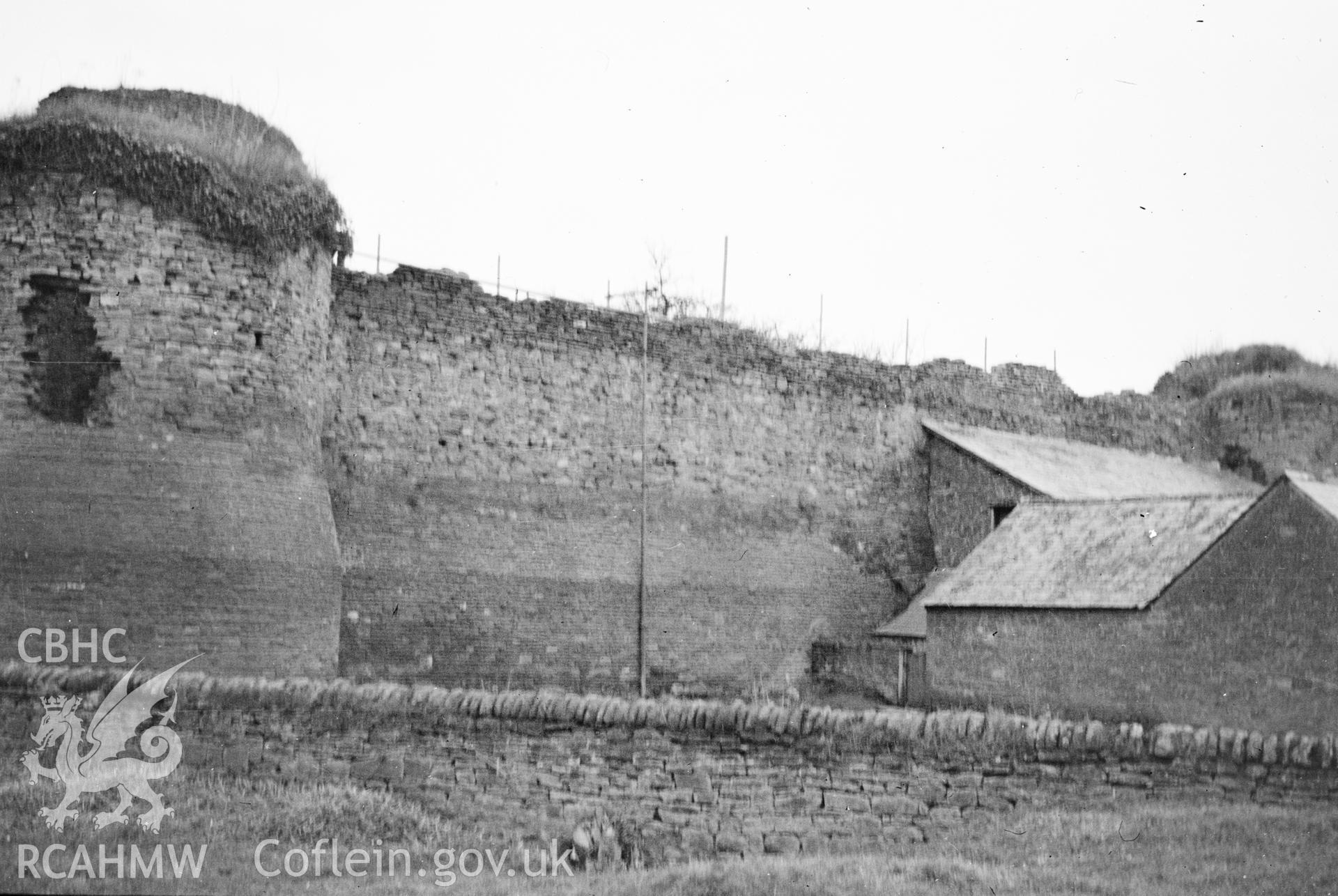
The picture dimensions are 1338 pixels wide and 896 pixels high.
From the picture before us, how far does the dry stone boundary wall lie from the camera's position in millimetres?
9281

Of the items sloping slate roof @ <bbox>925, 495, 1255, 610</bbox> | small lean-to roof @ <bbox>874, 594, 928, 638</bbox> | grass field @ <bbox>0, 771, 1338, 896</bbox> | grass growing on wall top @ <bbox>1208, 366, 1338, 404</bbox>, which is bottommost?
grass field @ <bbox>0, 771, 1338, 896</bbox>

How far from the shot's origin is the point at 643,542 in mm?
19984

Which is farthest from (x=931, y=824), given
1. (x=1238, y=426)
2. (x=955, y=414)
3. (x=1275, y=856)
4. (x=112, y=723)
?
(x=1238, y=426)

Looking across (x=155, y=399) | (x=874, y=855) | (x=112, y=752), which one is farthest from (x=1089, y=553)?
(x=112, y=752)

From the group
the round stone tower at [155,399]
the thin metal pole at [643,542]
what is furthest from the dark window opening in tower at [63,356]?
the thin metal pole at [643,542]

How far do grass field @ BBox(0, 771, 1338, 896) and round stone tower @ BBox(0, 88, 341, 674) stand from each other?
3.60 meters

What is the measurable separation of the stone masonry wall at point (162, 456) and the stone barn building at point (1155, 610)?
8.11 m

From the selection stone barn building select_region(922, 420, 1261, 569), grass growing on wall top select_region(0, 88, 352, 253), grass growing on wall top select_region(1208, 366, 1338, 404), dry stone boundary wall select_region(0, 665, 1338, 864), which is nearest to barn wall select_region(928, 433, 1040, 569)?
stone barn building select_region(922, 420, 1261, 569)

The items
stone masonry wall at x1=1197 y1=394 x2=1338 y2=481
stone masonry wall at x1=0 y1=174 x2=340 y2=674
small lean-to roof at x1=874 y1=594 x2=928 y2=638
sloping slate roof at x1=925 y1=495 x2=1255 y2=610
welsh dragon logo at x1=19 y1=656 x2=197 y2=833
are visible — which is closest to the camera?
welsh dragon logo at x1=19 y1=656 x2=197 y2=833

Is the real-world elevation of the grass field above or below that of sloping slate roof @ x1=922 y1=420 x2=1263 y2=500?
below

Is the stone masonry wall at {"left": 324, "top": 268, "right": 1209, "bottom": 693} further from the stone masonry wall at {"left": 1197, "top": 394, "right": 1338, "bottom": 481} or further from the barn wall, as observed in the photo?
the stone masonry wall at {"left": 1197, "top": 394, "right": 1338, "bottom": 481}

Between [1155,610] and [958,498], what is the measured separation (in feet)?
26.7

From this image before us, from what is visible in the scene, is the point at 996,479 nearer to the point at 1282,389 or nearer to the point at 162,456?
the point at 1282,389

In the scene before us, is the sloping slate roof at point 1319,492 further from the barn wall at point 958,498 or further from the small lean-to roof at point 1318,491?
the barn wall at point 958,498
